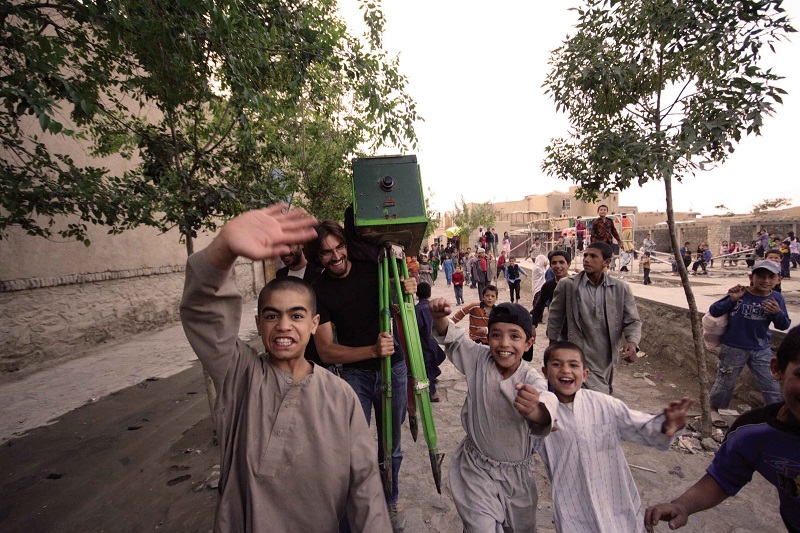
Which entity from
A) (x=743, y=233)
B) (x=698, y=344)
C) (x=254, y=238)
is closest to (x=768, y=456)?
(x=254, y=238)

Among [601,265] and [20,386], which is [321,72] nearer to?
[601,265]

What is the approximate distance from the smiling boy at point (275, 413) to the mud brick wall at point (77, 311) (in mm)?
7534

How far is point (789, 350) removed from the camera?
54.4 inches

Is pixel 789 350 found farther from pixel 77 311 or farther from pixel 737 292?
pixel 77 311

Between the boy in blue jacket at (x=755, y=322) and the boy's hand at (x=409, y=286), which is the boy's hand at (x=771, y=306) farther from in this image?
the boy's hand at (x=409, y=286)

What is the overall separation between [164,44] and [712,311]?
18.1 feet

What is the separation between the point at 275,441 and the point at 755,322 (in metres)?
4.62

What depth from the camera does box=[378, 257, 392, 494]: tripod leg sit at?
2420mm

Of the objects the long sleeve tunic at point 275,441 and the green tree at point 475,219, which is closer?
the long sleeve tunic at point 275,441

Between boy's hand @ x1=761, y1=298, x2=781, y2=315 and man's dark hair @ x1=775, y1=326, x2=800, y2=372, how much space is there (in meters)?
3.16

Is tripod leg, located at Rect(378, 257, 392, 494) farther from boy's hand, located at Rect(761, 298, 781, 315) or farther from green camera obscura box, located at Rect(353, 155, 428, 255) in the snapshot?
boy's hand, located at Rect(761, 298, 781, 315)

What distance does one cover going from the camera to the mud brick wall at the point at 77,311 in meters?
6.73

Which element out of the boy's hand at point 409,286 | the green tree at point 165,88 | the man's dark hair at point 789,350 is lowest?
the man's dark hair at point 789,350

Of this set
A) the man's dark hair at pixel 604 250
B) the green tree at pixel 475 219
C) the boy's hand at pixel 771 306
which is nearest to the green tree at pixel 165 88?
the man's dark hair at pixel 604 250
